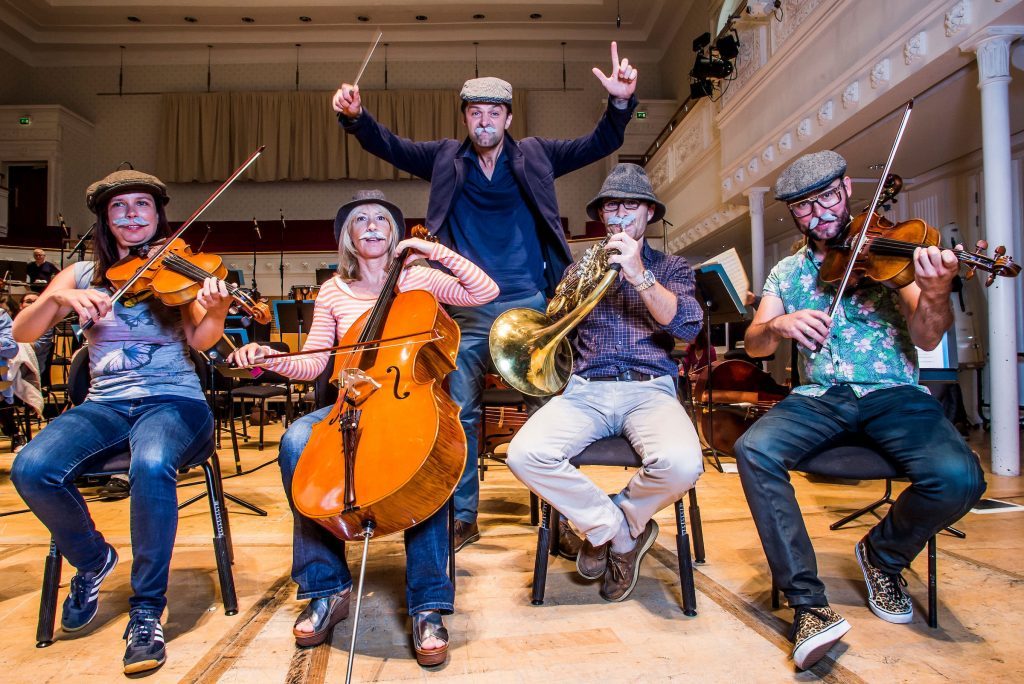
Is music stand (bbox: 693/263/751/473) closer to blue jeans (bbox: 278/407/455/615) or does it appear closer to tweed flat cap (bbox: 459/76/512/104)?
tweed flat cap (bbox: 459/76/512/104)

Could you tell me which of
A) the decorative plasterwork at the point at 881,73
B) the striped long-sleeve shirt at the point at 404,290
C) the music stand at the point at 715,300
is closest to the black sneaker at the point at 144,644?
the striped long-sleeve shirt at the point at 404,290

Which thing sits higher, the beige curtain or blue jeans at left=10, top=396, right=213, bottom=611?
the beige curtain

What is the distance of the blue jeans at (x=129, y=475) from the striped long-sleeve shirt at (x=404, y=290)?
430 mm

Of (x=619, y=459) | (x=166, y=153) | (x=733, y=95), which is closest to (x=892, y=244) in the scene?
(x=619, y=459)

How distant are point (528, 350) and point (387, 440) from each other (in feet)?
2.46

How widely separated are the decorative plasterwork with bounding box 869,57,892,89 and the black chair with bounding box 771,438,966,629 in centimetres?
434

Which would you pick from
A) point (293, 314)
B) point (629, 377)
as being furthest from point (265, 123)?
point (629, 377)

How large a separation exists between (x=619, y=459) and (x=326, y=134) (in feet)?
43.6

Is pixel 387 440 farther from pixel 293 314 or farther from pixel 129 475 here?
pixel 293 314

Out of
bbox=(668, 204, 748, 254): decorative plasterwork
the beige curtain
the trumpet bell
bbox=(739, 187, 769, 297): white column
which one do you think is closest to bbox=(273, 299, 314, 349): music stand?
the trumpet bell

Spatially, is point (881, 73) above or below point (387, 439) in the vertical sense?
above

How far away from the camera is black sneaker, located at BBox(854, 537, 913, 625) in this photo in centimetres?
194

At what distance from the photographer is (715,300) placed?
4.33 m

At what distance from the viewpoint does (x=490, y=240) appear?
2748mm
